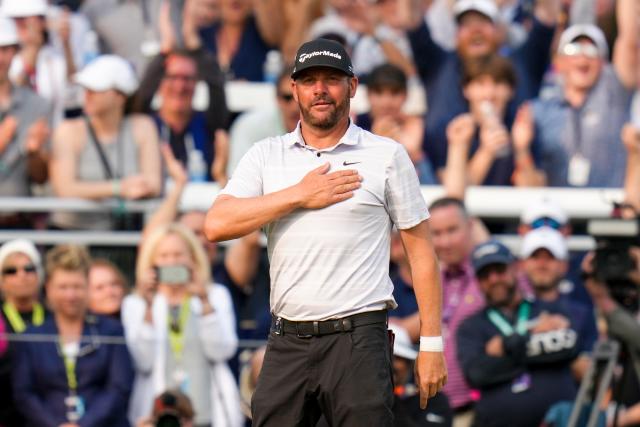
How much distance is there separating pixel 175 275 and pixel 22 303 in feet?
3.18

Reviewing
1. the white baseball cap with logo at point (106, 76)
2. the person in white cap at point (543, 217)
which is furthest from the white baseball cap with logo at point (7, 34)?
the person in white cap at point (543, 217)

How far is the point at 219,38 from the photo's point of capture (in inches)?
433

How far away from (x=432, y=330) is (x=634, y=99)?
4.76 meters

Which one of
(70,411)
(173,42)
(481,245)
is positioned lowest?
(70,411)

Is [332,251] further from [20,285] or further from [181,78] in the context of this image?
[181,78]

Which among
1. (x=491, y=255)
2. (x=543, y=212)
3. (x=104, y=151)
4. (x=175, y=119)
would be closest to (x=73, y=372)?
(x=104, y=151)

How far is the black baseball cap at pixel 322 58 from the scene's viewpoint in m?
5.33

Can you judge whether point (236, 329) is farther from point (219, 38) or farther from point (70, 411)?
point (219, 38)

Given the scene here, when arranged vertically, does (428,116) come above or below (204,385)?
above

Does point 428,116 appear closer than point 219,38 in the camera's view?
Yes

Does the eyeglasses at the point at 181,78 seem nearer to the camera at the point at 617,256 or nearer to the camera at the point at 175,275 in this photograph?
the camera at the point at 175,275

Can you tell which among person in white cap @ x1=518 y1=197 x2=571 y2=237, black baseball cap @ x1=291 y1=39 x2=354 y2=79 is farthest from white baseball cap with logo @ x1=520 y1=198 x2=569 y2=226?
black baseball cap @ x1=291 y1=39 x2=354 y2=79

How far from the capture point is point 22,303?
8.98 m

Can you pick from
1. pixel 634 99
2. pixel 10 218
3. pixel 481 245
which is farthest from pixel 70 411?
pixel 634 99
